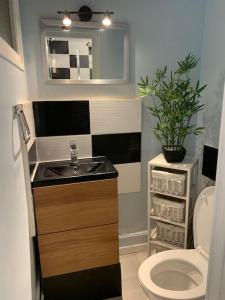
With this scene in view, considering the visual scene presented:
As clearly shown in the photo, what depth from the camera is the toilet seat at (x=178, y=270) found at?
1.22 metres

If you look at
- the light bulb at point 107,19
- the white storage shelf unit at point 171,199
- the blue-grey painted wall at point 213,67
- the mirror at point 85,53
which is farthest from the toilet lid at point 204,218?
the light bulb at point 107,19

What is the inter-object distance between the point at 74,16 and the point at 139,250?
2072 millimetres

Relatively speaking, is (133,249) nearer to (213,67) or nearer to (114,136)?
(114,136)

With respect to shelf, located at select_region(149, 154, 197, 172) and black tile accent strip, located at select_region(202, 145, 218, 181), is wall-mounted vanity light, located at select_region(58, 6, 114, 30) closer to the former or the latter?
shelf, located at select_region(149, 154, 197, 172)

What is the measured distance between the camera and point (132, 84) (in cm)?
184

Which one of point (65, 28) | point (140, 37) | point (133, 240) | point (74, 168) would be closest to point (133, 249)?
point (133, 240)

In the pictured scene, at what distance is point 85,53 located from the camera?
170 cm

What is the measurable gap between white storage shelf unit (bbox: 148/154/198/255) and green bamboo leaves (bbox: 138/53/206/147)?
0.66 ft

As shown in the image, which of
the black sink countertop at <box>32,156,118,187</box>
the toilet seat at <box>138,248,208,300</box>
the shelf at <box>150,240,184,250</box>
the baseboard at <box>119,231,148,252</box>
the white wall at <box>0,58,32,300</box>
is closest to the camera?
the white wall at <box>0,58,32,300</box>

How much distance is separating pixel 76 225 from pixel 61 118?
0.80 meters

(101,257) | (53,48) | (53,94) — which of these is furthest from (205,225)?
(53,48)

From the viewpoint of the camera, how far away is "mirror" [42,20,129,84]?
1.64 m

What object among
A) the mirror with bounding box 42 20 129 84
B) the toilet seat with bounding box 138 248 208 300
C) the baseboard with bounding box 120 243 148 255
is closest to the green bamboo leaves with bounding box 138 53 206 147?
the mirror with bounding box 42 20 129 84

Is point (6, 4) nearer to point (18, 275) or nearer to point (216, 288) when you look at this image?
point (18, 275)
